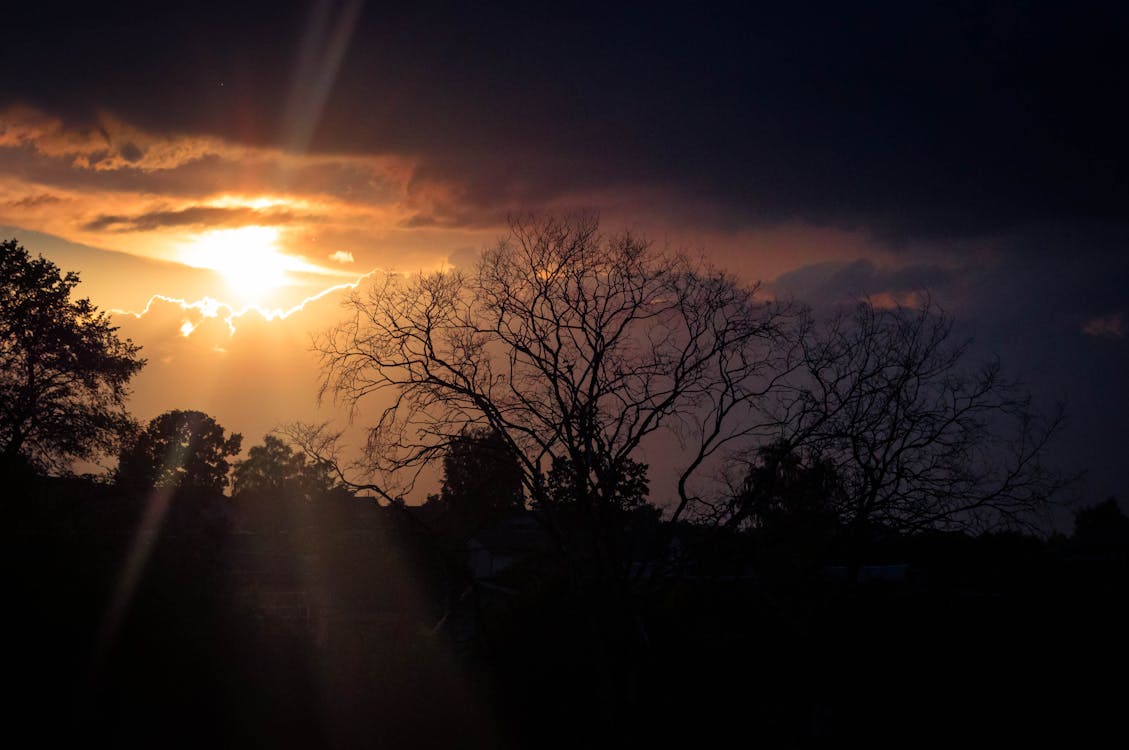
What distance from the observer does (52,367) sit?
31.5 meters

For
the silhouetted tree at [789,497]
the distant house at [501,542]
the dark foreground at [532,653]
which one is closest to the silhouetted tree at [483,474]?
the dark foreground at [532,653]

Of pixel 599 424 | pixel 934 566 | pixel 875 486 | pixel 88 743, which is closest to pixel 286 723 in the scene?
pixel 88 743

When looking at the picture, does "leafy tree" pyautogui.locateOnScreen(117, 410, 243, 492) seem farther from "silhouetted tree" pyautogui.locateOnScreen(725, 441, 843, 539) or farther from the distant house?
"silhouetted tree" pyautogui.locateOnScreen(725, 441, 843, 539)

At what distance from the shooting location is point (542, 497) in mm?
18234

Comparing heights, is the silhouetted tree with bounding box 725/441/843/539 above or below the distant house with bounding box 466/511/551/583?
below

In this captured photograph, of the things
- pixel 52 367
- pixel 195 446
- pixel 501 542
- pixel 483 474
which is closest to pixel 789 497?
pixel 483 474

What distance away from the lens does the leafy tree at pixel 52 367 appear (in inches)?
1203

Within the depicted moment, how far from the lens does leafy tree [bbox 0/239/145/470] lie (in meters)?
30.6

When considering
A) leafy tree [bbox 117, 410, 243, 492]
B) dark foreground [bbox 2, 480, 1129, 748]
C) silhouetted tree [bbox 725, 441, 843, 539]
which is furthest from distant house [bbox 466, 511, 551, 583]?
silhouetted tree [bbox 725, 441, 843, 539]

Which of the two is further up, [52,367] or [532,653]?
[52,367]

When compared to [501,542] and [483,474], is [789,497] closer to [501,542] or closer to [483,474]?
[483,474]

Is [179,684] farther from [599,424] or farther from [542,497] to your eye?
[599,424]

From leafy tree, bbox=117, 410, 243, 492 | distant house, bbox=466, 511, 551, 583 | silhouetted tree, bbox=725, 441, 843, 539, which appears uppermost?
leafy tree, bbox=117, 410, 243, 492

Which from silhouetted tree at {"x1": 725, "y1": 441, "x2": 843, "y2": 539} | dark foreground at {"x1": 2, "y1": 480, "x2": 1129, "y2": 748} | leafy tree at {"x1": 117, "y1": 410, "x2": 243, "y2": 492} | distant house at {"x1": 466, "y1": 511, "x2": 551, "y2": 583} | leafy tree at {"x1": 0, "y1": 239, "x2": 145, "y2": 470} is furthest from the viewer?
leafy tree at {"x1": 117, "y1": 410, "x2": 243, "y2": 492}
